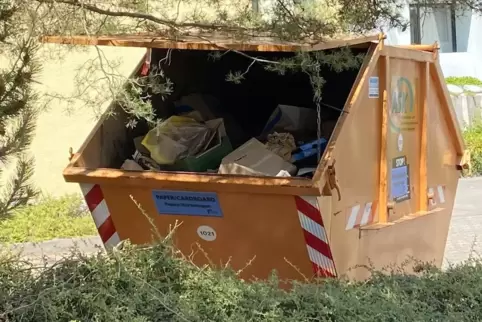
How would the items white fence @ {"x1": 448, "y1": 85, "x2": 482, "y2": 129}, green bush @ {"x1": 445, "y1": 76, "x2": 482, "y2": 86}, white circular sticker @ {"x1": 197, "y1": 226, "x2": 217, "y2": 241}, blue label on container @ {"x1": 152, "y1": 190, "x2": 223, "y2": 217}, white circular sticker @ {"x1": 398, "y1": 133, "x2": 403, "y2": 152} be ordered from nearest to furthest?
blue label on container @ {"x1": 152, "y1": 190, "x2": 223, "y2": 217}
white circular sticker @ {"x1": 197, "y1": 226, "x2": 217, "y2": 241}
white circular sticker @ {"x1": 398, "y1": 133, "x2": 403, "y2": 152}
white fence @ {"x1": 448, "y1": 85, "x2": 482, "y2": 129}
green bush @ {"x1": 445, "y1": 76, "x2": 482, "y2": 86}

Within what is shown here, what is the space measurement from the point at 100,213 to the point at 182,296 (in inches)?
52.0

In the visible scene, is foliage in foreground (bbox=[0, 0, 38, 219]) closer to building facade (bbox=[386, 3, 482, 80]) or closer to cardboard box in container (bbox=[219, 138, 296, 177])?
cardboard box in container (bbox=[219, 138, 296, 177])

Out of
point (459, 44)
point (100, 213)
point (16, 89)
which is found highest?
point (16, 89)

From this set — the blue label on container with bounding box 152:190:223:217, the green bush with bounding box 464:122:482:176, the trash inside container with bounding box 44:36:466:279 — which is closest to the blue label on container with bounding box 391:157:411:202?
the trash inside container with bounding box 44:36:466:279

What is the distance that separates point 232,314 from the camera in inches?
148

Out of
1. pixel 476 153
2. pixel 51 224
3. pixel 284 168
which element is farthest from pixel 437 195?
pixel 476 153

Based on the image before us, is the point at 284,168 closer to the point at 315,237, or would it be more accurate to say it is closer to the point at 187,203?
the point at 315,237

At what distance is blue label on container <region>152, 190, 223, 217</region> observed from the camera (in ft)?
14.9

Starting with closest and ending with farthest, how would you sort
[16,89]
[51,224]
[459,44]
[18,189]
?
[16,89] → [18,189] → [51,224] → [459,44]

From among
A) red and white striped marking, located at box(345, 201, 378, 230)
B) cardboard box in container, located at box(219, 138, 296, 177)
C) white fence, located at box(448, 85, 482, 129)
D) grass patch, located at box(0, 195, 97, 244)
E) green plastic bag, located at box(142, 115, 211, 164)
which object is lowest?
white fence, located at box(448, 85, 482, 129)

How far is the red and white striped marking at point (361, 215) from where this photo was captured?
4.75 meters

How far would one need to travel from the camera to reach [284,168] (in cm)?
467

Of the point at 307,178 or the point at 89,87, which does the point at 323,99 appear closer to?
the point at 307,178

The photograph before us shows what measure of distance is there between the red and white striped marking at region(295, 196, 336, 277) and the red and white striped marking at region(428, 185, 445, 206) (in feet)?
5.41
